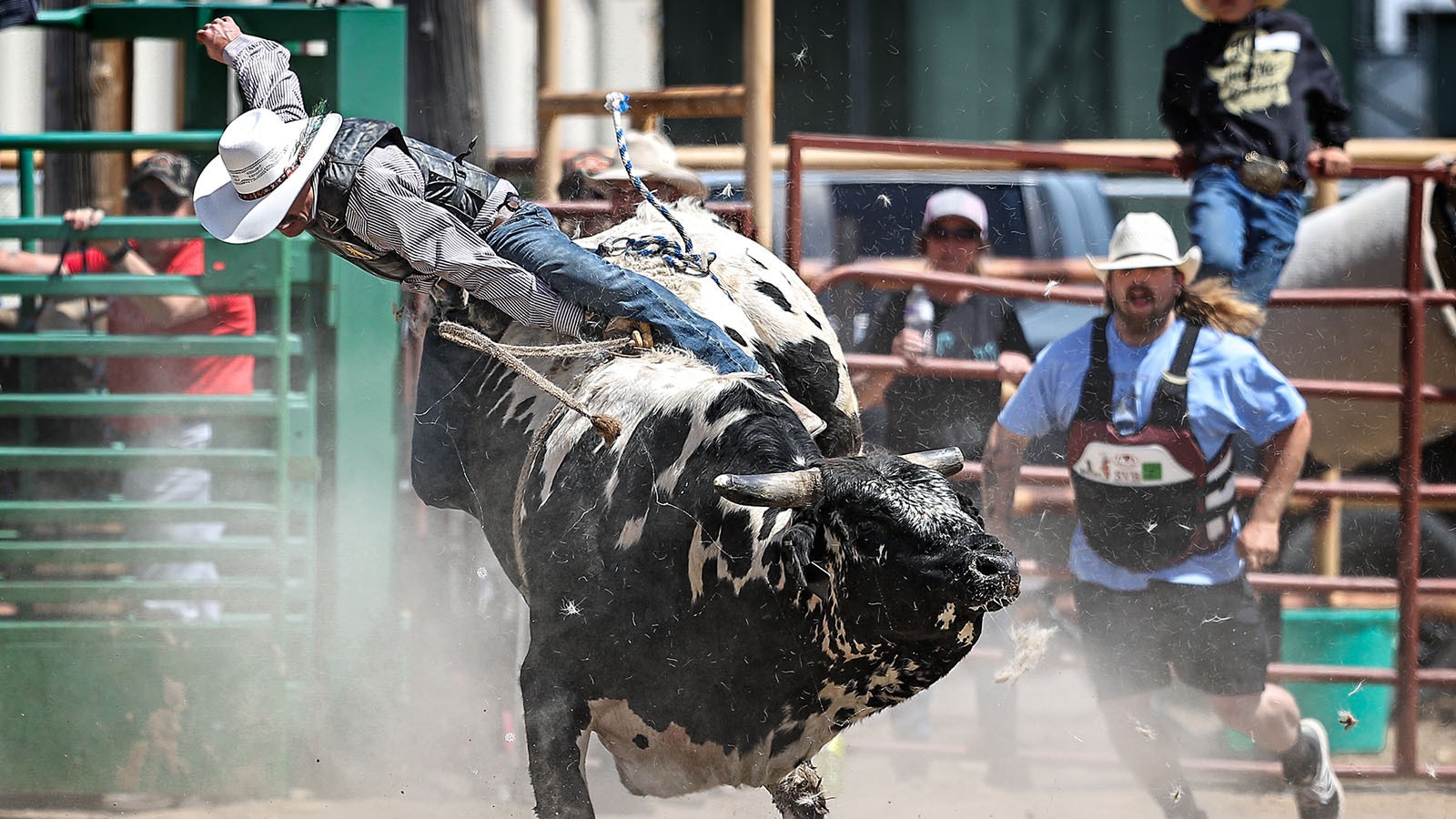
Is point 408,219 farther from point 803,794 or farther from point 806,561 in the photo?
point 803,794

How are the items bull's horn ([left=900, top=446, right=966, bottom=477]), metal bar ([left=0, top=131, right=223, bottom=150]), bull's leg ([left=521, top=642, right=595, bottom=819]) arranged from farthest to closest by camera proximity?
metal bar ([left=0, top=131, right=223, bottom=150]), bull's leg ([left=521, top=642, right=595, bottom=819]), bull's horn ([left=900, top=446, right=966, bottom=477])

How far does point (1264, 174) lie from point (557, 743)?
Result: 2966 millimetres

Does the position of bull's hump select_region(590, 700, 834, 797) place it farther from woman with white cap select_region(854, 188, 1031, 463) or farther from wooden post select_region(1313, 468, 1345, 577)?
wooden post select_region(1313, 468, 1345, 577)

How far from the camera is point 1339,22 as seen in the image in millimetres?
12172

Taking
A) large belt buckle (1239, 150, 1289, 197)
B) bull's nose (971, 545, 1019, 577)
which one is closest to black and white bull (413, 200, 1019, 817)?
bull's nose (971, 545, 1019, 577)

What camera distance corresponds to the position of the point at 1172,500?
461 centimetres

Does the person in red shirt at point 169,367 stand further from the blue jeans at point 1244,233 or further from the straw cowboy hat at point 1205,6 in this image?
the straw cowboy hat at point 1205,6

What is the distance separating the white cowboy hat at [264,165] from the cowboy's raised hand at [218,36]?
0.34 m

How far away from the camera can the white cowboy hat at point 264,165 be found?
3.37 metres

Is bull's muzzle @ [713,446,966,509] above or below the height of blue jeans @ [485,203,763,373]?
below

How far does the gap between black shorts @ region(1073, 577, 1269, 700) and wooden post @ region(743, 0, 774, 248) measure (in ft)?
5.07

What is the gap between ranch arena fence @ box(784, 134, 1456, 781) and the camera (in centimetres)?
489

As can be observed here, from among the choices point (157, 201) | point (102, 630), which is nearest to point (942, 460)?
point (102, 630)

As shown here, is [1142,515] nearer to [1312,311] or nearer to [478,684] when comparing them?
[1312,311]
